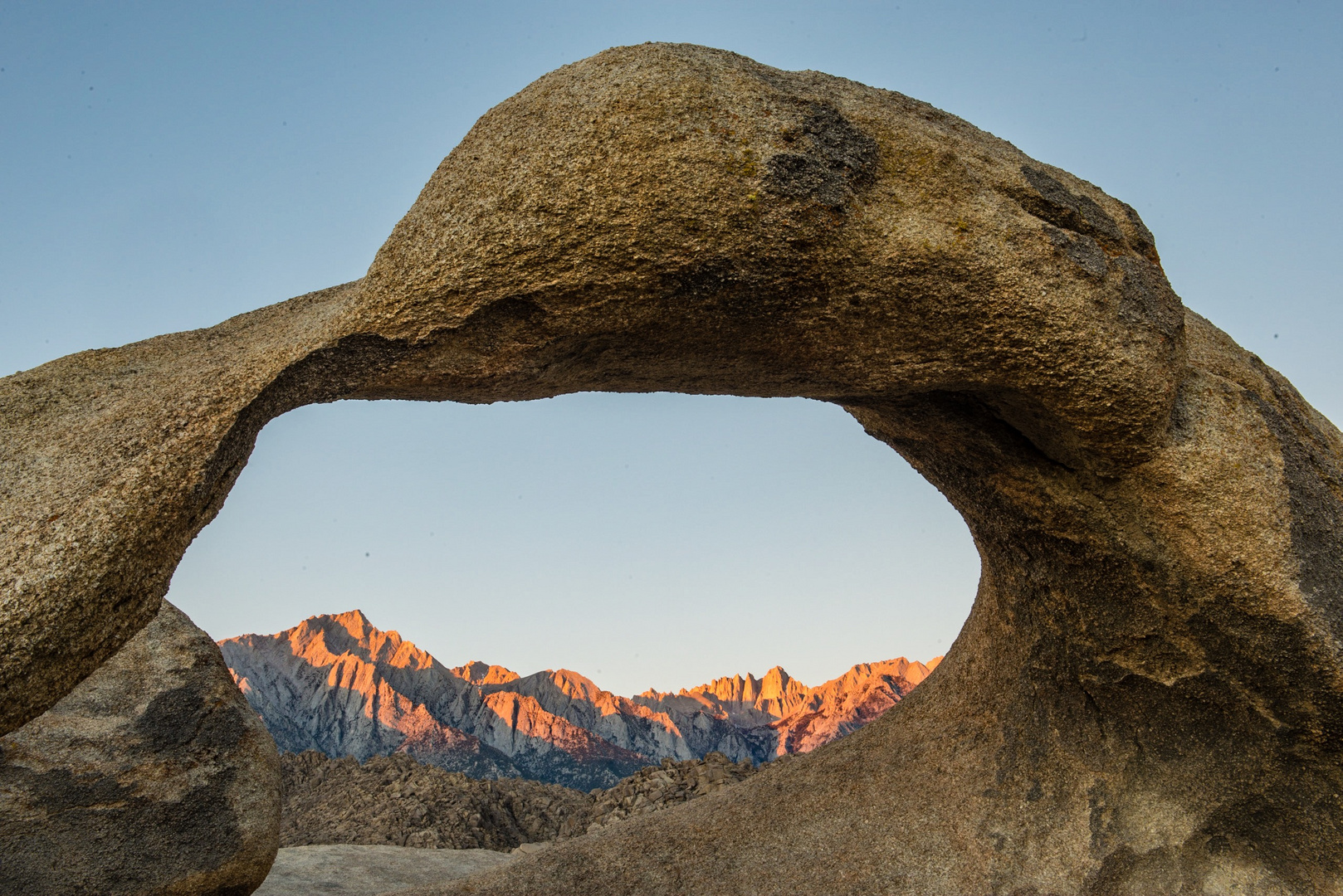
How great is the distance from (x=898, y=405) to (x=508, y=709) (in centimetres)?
2117

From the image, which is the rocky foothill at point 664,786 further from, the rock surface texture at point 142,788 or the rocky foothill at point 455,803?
the rock surface texture at point 142,788

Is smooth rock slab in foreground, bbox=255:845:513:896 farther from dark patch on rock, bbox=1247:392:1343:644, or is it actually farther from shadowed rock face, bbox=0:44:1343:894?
dark patch on rock, bbox=1247:392:1343:644

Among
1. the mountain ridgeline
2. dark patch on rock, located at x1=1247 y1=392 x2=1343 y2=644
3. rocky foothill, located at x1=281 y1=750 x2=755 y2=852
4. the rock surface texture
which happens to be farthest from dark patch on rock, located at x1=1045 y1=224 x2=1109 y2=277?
the mountain ridgeline

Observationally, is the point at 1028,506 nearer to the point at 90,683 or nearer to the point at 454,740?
the point at 90,683

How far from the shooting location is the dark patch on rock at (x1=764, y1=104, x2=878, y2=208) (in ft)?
13.1

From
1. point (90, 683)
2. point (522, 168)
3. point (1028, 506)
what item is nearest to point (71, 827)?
point (90, 683)

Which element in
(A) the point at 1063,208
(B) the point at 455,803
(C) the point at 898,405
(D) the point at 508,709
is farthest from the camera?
(D) the point at 508,709

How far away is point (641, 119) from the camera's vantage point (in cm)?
393

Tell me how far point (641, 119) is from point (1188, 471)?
3593 mm

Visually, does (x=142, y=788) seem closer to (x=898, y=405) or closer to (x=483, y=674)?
(x=898, y=405)

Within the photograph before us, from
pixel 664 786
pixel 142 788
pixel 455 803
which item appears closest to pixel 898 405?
pixel 142 788

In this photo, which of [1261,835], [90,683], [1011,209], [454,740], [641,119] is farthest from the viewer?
[454,740]

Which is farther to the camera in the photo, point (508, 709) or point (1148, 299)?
point (508, 709)

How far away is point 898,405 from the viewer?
18.6ft
